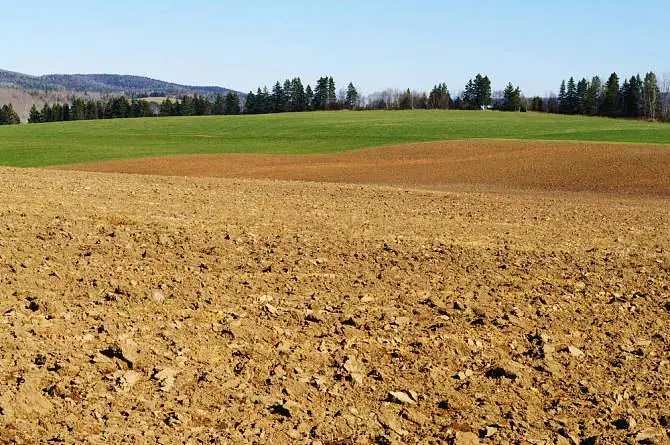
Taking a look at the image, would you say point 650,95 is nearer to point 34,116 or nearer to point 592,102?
point 592,102

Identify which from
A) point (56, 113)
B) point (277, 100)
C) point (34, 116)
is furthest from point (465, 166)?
point (34, 116)

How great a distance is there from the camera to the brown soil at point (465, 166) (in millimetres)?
27105

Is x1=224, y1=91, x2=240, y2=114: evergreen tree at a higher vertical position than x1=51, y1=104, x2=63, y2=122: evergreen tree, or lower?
higher

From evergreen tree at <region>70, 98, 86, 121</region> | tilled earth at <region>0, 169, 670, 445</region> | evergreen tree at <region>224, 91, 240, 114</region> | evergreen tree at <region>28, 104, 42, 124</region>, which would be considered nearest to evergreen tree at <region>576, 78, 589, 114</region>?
evergreen tree at <region>224, 91, 240, 114</region>

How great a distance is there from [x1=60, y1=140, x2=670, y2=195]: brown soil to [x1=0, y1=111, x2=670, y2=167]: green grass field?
6088mm

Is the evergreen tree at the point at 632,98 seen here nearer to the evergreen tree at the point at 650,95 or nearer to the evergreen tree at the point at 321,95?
the evergreen tree at the point at 650,95

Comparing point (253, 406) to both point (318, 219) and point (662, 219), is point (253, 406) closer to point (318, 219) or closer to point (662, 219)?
point (318, 219)

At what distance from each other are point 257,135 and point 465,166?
29471 millimetres

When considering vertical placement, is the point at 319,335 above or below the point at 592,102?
below

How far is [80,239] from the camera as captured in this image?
8.70 metres

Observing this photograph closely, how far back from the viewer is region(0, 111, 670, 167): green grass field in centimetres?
4403

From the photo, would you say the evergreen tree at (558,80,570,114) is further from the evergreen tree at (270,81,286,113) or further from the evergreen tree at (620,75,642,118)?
the evergreen tree at (270,81,286,113)

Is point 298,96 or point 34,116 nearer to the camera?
→ point 34,116

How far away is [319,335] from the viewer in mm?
6094
